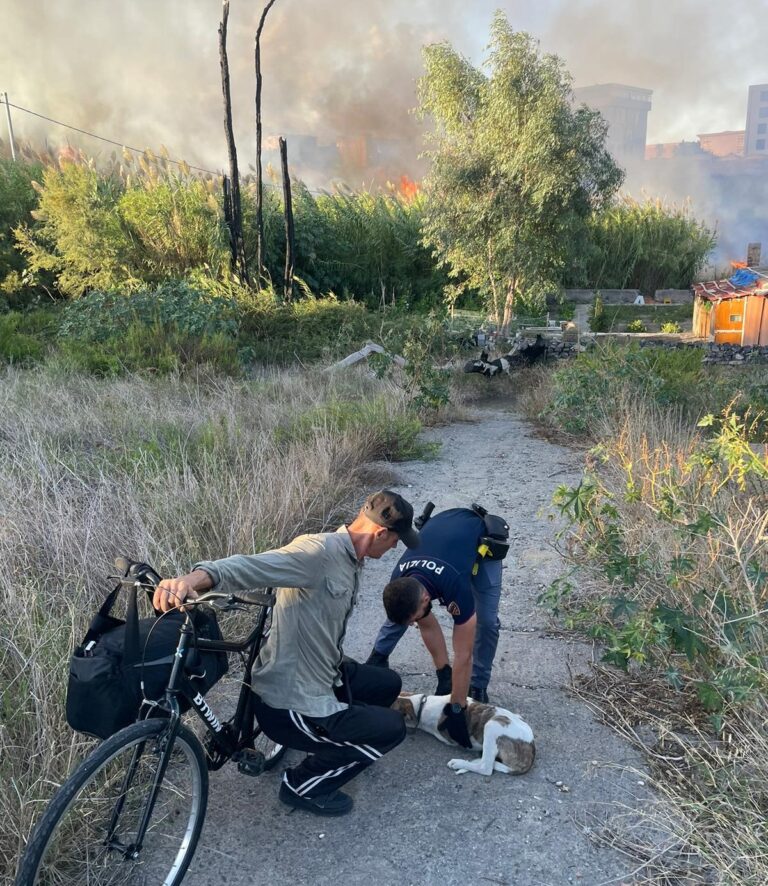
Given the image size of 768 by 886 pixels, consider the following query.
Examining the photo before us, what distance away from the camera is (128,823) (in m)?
2.37

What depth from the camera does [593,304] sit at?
21.3 m

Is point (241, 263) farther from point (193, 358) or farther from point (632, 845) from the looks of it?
point (632, 845)

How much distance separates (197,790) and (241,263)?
14.6 metres

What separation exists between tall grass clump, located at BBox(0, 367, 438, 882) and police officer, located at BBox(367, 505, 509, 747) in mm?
1290

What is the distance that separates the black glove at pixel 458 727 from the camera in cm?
289

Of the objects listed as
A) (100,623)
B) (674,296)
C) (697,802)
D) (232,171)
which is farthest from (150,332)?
(674,296)

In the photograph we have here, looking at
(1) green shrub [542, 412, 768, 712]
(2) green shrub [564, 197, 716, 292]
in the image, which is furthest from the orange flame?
(1) green shrub [542, 412, 768, 712]

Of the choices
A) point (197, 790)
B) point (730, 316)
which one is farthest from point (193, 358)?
point (730, 316)

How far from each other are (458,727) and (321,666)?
0.77 m

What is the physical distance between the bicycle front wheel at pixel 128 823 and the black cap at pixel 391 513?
93 centimetres

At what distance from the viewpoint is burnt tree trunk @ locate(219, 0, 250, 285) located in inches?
579

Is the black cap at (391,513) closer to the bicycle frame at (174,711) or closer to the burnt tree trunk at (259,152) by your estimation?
the bicycle frame at (174,711)

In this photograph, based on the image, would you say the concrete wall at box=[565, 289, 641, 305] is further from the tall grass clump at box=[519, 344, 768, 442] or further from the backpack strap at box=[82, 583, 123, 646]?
the backpack strap at box=[82, 583, 123, 646]

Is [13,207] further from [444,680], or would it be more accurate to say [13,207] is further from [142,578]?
[142,578]
